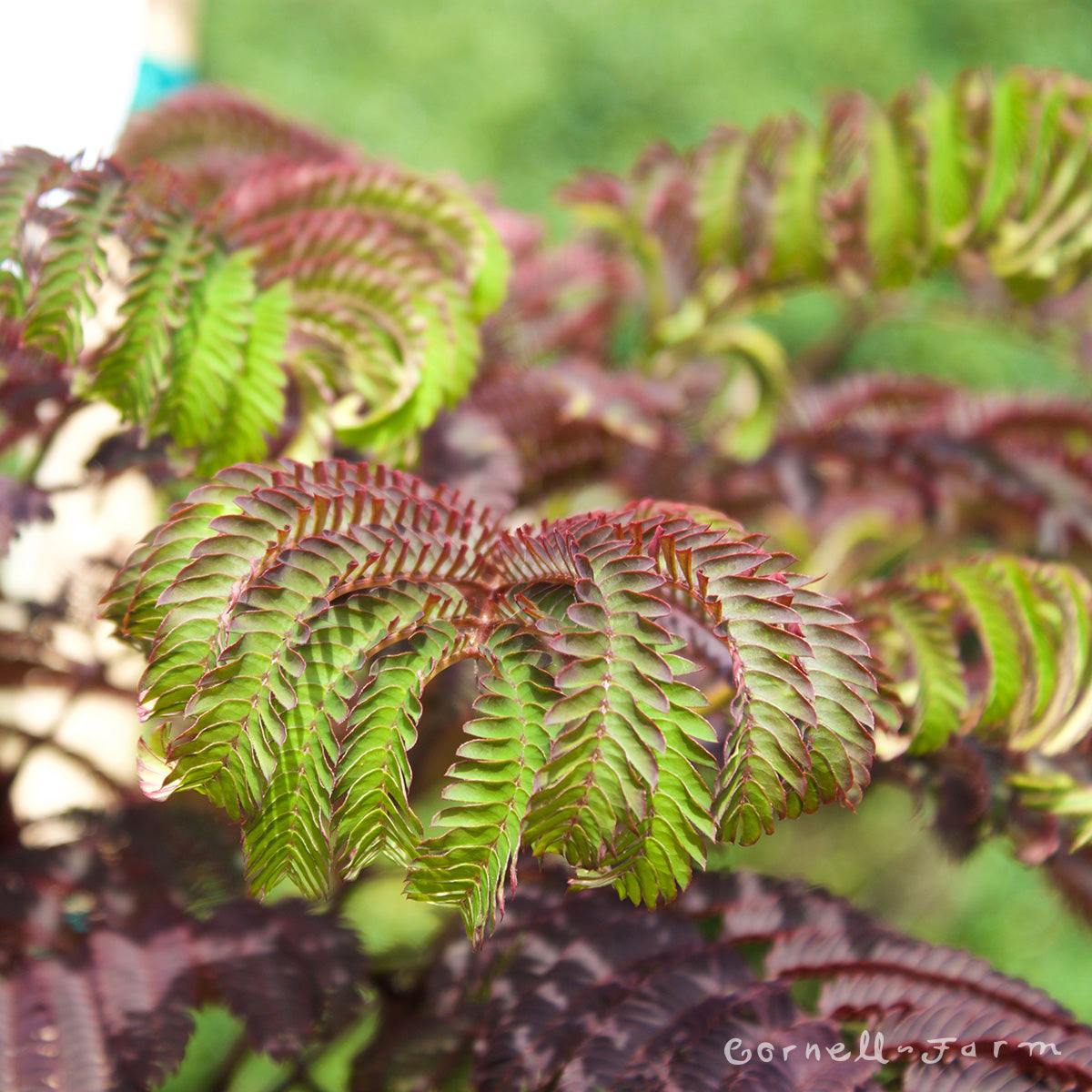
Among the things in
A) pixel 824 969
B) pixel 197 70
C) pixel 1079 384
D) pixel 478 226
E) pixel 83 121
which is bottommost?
pixel 824 969

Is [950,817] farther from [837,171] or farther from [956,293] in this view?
[956,293]

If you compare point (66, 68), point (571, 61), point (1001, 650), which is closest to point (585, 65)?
point (571, 61)

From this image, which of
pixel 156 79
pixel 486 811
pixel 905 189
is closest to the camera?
pixel 486 811

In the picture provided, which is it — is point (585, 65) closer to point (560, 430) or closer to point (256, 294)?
point (560, 430)

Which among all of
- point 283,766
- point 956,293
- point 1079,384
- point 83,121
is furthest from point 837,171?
point 83,121

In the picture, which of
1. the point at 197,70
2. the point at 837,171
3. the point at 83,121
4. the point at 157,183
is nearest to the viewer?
the point at 157,183

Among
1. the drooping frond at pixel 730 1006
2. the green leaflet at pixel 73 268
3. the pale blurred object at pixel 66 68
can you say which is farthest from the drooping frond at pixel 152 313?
the pale blurred object at pixel 66 68
